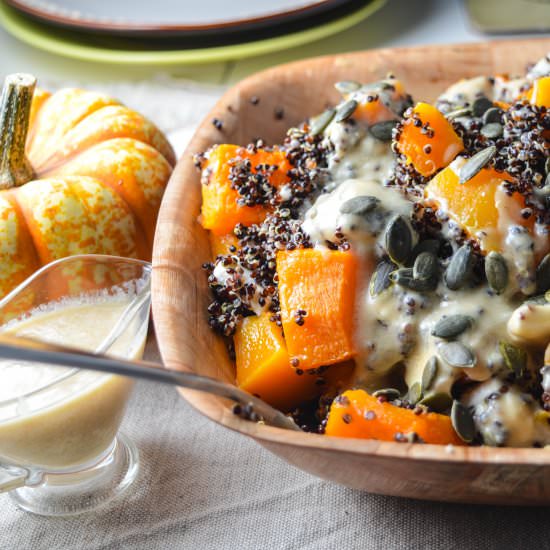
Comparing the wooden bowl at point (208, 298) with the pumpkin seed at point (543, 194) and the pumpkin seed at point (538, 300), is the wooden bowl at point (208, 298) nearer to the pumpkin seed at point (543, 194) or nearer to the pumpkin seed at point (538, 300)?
the pumpkin seed at point (538, 300)

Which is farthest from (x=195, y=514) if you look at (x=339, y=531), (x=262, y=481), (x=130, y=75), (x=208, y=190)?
(x=130, y=75)

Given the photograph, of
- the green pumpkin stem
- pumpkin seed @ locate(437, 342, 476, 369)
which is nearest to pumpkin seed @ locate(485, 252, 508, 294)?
pumpkin seed @ locate(437, 342, 476, 369)

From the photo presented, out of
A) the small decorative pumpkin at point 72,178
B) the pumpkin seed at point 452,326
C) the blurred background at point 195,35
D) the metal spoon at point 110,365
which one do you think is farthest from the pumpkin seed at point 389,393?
the blurred background at point 195,35

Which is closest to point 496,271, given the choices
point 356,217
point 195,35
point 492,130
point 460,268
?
point 460,268

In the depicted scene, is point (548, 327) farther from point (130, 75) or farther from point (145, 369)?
point (130, 75)

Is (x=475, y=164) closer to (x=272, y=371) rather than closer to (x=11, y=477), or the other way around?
(x=272, y=371)

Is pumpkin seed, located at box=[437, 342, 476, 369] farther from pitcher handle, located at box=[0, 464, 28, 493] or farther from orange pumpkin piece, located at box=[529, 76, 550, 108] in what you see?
pitcher handle, located at box=[0, 464, 28, 493]
